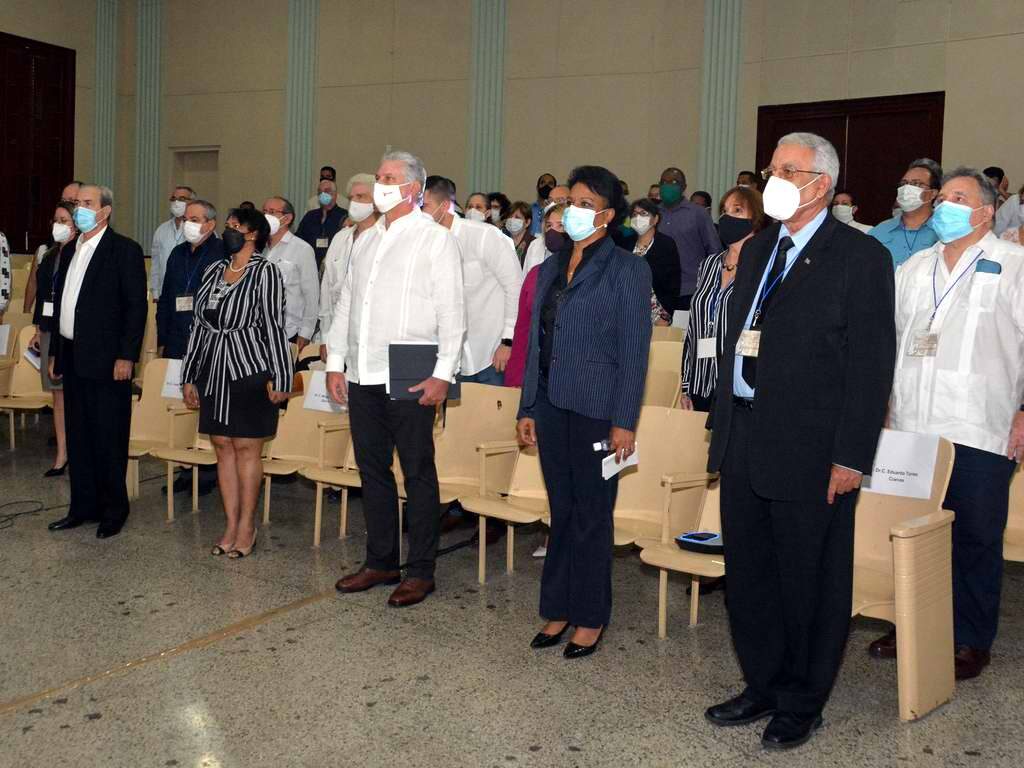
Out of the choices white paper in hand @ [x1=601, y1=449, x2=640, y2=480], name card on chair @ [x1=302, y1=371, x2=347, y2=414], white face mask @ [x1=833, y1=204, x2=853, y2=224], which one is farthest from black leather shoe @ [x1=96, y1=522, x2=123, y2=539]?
white face mask @ [x1=833, y1=204, x2=853, y2=224]

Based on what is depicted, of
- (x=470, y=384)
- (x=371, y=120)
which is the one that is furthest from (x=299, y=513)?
(x=371, y=120)

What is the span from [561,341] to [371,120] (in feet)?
34.6

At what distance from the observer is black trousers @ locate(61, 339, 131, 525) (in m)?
5.34

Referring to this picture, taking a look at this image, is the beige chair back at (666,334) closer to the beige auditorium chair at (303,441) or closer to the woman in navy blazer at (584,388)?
the beige auditorium chair at (303,441)

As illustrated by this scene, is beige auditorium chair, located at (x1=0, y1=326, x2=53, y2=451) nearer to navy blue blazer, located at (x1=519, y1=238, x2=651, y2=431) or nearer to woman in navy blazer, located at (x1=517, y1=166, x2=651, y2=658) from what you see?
woman in navy blazer, located at (x1=517, y1=166, x2=651, y2=658)

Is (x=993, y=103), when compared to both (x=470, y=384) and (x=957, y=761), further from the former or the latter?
(x=957, y=761)

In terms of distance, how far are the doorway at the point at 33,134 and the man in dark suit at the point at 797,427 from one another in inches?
525

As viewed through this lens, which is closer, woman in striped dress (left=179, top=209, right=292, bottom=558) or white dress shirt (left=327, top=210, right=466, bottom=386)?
white dress shirt (left=327, top=210, right=466, bottom=386)

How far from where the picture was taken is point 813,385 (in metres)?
2.89

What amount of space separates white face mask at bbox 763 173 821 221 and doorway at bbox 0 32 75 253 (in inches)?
527

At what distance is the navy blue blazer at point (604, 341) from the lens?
3598mm

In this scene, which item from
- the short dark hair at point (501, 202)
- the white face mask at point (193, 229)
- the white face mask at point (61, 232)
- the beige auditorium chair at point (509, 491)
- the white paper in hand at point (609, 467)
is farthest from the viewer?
the short dark hair at point (501, 202)

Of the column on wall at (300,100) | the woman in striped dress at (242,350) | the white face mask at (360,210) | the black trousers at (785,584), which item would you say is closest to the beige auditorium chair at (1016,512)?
the black trousers at (785,584)

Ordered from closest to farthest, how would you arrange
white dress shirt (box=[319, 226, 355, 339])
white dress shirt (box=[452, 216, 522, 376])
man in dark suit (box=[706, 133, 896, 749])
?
man in dark suit (box=[706, 133, 896, 749]) → white dress shirt (box=[452, 216, 522, 376]) → white dress shirt (box=[319, 226, 355, 339])
